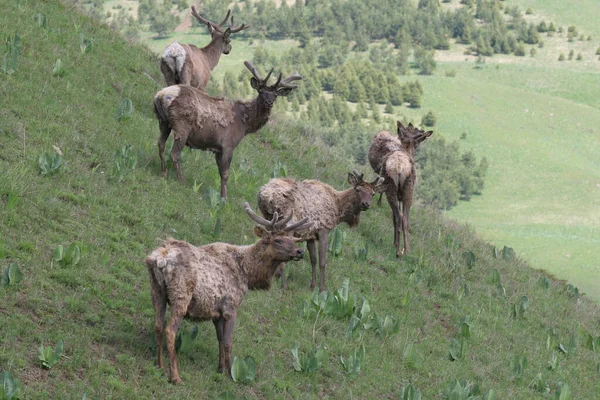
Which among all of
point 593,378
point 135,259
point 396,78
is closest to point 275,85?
point 135,259

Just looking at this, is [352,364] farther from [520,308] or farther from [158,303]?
[520,308]

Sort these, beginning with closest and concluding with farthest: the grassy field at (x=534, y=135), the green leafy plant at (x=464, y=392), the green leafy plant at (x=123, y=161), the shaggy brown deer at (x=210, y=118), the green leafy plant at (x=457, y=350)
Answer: the green leafy plant at (x=464, y=392) < the green leafy plant at (x=457, y=350) < the green leafy plant at (x=123, y=161) < the shaggy brown deer at (x=210, y=118) < the grassy field at (x=534, y=135)

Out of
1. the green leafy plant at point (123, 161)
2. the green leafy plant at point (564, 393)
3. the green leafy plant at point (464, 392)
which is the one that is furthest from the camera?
the green leafy plant at point (123, 161)

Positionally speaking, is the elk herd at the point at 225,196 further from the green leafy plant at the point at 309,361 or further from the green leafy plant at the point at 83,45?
the green leafy plant at the point at 83,45

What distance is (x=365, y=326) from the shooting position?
14281mm

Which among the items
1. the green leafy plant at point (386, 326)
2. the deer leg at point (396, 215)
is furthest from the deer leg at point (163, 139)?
the green leafy plant at point (386, 326)

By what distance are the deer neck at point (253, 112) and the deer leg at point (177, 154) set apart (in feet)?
4.49

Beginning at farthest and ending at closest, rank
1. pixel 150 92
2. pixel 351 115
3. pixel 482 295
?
pixel 351 115, pixel 150 92, pixel 482 295

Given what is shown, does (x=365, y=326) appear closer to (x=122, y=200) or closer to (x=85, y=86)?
(x=122, y=200)

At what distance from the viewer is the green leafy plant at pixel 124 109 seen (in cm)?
1867

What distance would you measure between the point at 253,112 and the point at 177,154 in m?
1.64

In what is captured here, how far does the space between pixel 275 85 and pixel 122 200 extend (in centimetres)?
348

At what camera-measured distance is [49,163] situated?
14891 mm

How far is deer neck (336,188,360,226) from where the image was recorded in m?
15.7
